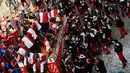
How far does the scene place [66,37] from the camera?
20.6 metres

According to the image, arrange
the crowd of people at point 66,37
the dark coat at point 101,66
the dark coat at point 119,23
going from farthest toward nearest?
the dark coat at point 119,23 → the crowd of people at point 66,37 → the dark coat at point 101,66

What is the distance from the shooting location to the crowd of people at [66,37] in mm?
17719

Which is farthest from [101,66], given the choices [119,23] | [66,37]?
[119,23]

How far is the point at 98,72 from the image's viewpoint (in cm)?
1878

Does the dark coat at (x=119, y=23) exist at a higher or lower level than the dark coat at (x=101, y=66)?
higher

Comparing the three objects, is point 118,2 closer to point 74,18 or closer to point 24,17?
point 74,18

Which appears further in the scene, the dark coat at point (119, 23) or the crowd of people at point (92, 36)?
the dark coat at point (119, 23)

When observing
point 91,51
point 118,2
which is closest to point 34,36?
point 91,51

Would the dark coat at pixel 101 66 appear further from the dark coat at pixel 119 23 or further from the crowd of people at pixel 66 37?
the dark coat at pixel 119 23

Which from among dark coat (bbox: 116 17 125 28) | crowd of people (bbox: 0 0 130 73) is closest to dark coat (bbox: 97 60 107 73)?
crowd of people (bbox: 0 0 130 73)

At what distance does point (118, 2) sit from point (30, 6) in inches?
301

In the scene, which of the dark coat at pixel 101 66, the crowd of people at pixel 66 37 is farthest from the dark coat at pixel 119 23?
the dark coat at pixel 101 66

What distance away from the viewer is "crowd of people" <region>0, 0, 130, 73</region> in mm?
17719

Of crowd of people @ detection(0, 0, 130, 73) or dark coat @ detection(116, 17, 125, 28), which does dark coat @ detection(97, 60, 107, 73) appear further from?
dark coat @ detection(116, 17, 125, 28)
